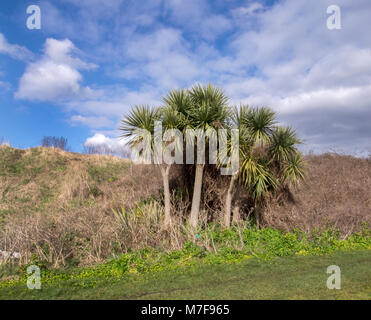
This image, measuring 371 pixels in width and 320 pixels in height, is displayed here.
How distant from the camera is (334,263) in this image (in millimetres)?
8125

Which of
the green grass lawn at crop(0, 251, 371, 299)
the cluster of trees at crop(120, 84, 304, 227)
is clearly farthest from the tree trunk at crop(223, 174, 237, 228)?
the green grass lawn at crop(0, 251, 371, 299)

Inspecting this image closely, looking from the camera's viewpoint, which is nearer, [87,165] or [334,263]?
[334,263]

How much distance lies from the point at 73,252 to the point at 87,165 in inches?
667

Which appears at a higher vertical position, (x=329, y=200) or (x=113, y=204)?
(x=113, y=204)

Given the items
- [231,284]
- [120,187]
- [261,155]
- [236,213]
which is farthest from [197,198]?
[120,187]

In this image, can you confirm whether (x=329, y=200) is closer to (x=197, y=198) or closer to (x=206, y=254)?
(x=197, y=198)

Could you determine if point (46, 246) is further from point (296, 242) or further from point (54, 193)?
point (54, 193)

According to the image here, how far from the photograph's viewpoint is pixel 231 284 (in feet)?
20.8

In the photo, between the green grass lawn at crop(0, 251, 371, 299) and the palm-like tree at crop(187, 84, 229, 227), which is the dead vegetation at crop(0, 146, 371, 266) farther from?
the green grass lawn at crop(0, 251, 371, 299)

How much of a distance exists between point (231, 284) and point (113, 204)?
442 inches

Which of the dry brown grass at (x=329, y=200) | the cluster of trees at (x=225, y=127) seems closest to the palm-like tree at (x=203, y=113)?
the cluster of trees at (x=225, y=127)

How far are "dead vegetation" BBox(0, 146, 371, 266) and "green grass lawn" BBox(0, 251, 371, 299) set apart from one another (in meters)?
2.48
